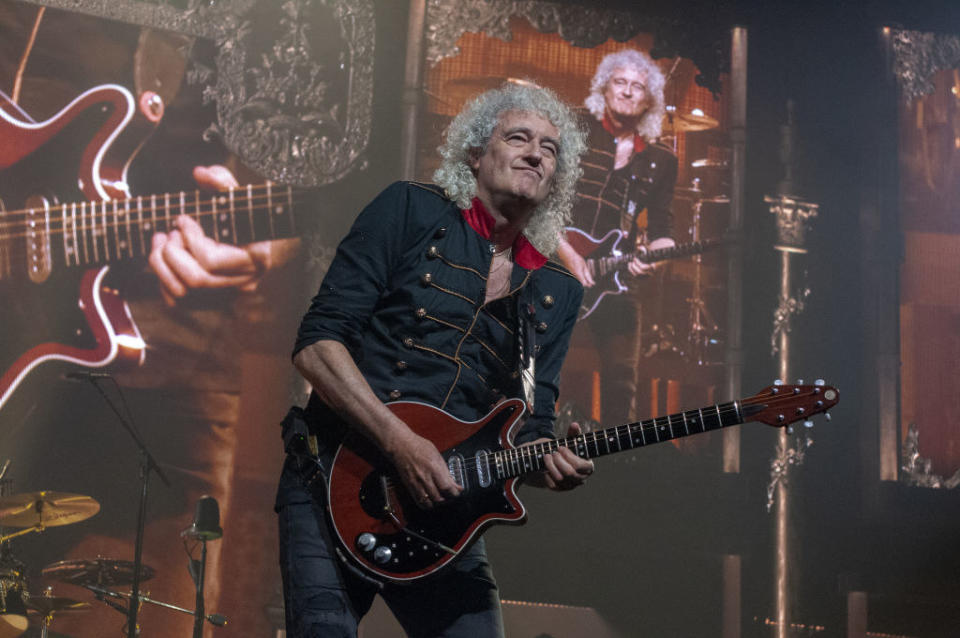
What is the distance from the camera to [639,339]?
526 centimetres

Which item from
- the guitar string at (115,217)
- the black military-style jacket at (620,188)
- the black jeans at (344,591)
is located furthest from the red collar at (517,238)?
the guitar string at (115,217)

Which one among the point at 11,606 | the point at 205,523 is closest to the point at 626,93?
the point at 205,523

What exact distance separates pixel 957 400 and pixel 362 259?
4.66 m

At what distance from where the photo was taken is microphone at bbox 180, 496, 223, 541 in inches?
183

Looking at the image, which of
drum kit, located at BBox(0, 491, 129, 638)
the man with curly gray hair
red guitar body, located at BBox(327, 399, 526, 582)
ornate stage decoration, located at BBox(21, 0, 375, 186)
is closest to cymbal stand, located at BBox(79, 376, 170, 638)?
drum kit, located at BBox(0, 491, 129, 638)

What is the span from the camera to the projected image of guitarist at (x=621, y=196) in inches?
206

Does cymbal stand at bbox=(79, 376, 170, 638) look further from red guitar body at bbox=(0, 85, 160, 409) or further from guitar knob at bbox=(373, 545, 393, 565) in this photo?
guitar knob at bbox=(373, 545, 393, 565)

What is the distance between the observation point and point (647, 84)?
217 inches

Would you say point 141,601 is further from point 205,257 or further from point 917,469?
point 917,469

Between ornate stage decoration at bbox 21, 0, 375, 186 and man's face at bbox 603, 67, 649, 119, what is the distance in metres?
1.46

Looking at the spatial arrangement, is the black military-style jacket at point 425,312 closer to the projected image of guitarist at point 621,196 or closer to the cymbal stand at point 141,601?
the projected image of guitarist at point 621,196

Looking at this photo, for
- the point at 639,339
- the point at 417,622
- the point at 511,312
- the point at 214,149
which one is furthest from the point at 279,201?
the point at 417,622

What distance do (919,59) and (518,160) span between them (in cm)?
453

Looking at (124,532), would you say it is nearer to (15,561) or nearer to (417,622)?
(15,561)
